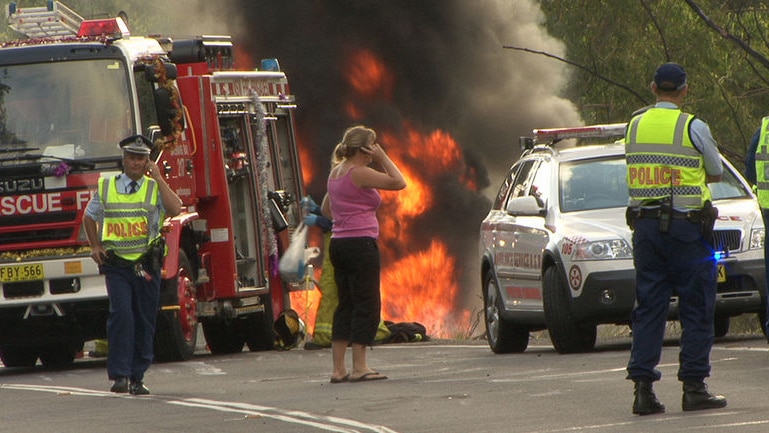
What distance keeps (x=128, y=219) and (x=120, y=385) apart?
1204 mm

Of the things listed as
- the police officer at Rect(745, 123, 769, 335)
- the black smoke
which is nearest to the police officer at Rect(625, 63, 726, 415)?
the police officer at Rect(745, 123, 769, 335)

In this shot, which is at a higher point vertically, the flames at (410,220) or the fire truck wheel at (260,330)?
the flames at (410,220)

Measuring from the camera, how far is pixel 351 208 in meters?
12.7

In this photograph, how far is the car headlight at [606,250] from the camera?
1392cm

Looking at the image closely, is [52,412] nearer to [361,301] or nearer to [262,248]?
[361,301]

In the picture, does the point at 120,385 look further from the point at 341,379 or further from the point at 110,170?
the point at 110,170

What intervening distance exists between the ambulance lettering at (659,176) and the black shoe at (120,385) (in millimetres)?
4589

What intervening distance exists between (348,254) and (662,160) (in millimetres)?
3364

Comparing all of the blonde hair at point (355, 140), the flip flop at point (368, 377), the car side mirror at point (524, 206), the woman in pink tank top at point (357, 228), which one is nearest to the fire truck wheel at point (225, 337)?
the car side mirror at point (524, 206)

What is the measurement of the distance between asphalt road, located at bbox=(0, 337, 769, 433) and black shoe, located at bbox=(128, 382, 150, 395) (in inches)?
6.5

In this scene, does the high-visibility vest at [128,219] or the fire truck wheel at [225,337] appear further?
the fire truck wheel at [225,337]

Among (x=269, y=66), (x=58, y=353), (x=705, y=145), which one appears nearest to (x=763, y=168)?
(x=705, y=145)

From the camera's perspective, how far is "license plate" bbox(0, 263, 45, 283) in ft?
52.5

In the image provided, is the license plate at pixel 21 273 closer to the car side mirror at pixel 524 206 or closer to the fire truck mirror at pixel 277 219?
the fire truck mirror at pixel 277 219
